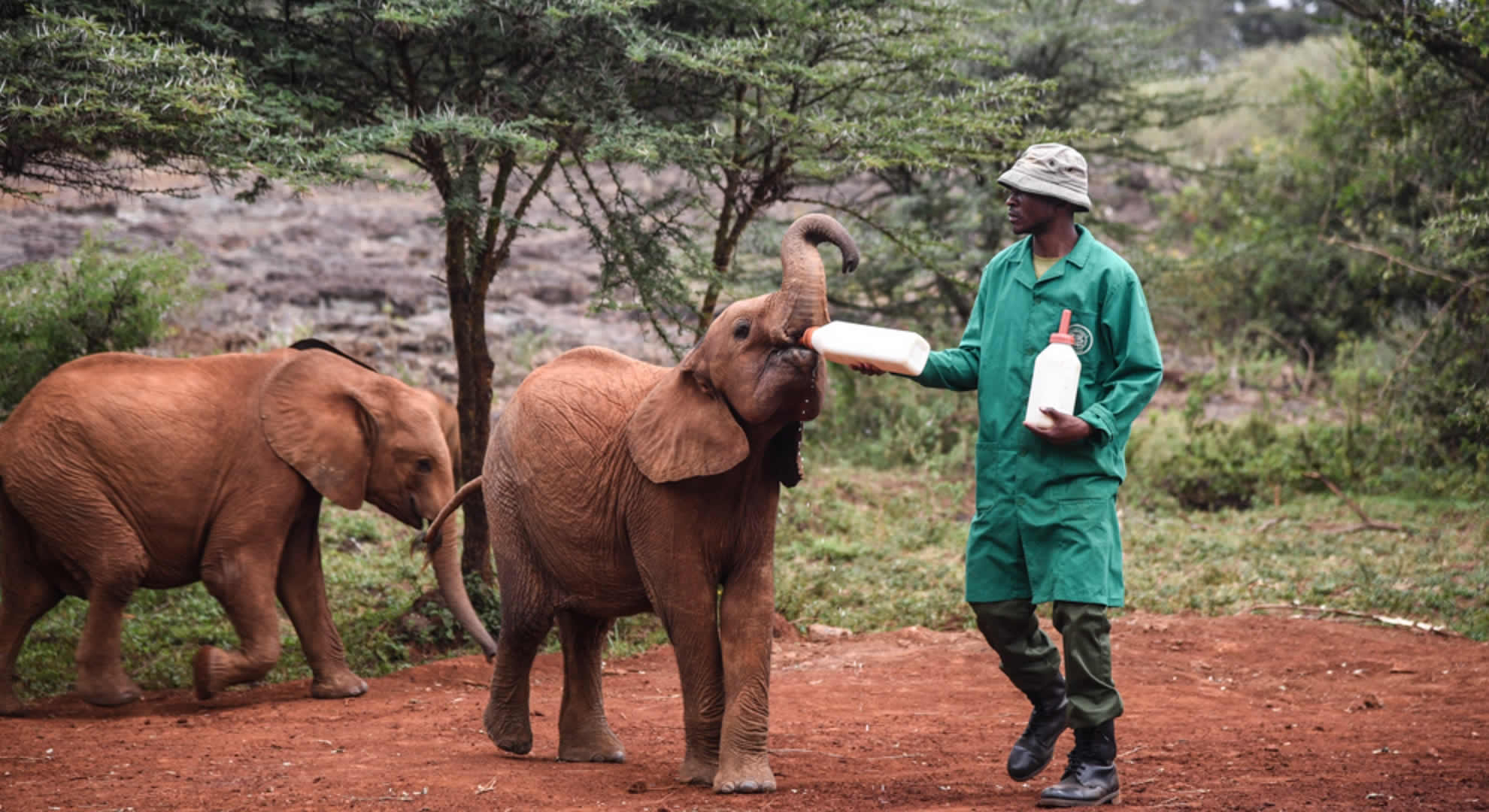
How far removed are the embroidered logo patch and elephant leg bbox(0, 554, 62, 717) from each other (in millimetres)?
6004

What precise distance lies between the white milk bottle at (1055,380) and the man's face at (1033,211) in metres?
0.41

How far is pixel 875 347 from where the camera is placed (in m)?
4.78

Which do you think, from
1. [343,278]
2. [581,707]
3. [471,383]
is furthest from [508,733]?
[343,278]

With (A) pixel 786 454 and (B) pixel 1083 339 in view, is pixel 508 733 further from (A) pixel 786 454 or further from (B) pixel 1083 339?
(B) pixel 1083 339

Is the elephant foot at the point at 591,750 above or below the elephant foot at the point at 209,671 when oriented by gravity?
above

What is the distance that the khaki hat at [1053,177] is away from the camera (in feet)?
16.9

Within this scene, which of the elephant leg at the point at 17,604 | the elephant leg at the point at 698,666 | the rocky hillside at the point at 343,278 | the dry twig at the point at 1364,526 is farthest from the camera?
the rocky hillside at the point at 343,278

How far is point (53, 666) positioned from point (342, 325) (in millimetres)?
8379

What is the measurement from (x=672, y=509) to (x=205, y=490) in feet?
12.1

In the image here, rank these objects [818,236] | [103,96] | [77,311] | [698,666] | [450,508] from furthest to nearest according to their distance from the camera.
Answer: [77,311], [450,508], [103,96], [698,666], [818,236]

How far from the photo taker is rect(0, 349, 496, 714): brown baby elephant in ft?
25.7

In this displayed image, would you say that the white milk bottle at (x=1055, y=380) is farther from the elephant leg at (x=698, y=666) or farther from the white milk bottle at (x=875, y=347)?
the elephant leg at (x=698, y=666)

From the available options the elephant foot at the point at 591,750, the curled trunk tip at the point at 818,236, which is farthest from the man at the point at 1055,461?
the elephant foot at the point at 591,750

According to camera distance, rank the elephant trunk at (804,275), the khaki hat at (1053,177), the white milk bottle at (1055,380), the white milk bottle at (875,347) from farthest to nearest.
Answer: the khaki hat at (1053,177) → the elephant trunk at (804,275) → the white milk bottle at (1055,380) → the white milk bottle at (875,347)
